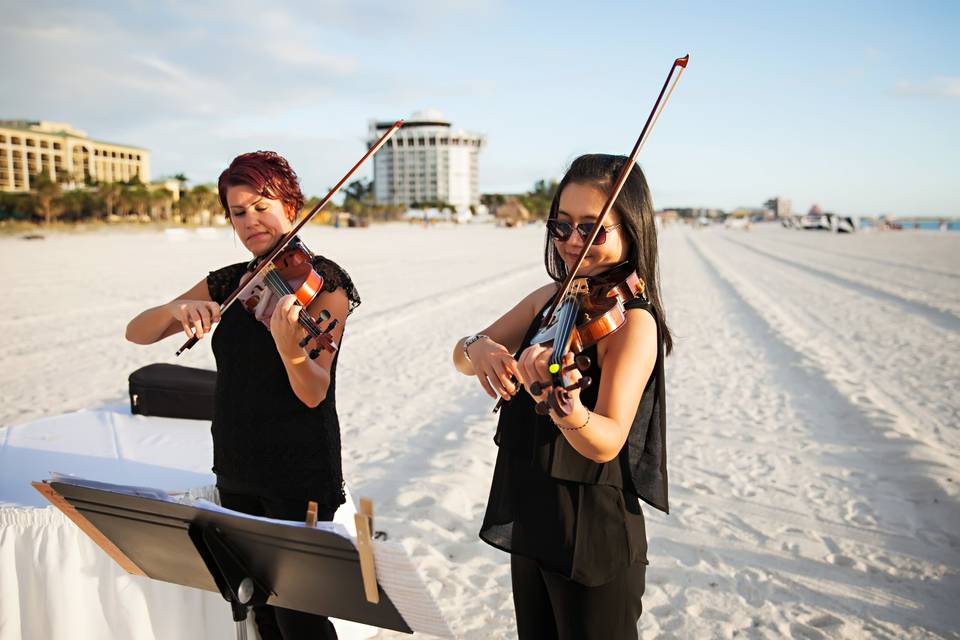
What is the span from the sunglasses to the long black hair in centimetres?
5

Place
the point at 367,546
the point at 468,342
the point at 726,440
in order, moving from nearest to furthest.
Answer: the point at 367,546 → the point at 468,342 → the point at 726,440

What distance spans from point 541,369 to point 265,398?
3.52ft

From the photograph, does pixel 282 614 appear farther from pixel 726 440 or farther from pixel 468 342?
pixel 726 440

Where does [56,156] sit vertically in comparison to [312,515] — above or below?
above

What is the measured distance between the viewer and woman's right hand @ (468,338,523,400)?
159 cm

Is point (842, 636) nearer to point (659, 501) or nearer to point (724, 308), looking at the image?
point (659, 501)

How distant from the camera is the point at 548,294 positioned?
2.00 m

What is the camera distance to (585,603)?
171 centimetres

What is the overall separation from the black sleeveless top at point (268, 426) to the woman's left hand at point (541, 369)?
783 millimetres

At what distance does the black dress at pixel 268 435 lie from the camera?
2123mm

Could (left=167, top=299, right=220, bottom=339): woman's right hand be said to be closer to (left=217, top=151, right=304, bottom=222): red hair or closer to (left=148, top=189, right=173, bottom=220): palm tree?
(left=217, top=151, right=304, bottom=222): red hair

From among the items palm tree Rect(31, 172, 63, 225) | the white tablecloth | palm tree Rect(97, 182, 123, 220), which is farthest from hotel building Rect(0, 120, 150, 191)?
the white tablecloth

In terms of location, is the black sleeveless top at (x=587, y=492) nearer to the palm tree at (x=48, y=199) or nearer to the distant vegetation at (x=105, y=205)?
the distant vegetation at (x=105, y=205)

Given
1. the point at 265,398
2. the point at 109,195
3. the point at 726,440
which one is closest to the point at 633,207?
the point at 265,398
